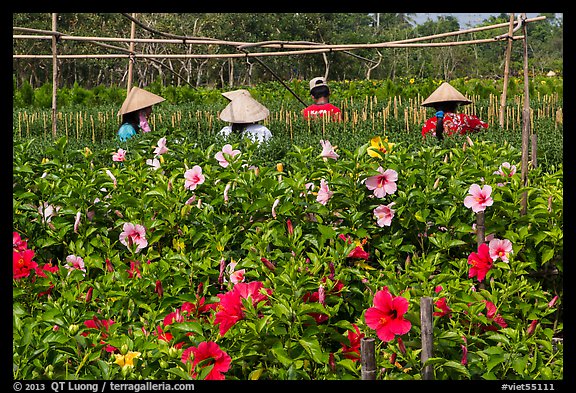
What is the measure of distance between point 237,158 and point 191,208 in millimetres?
478

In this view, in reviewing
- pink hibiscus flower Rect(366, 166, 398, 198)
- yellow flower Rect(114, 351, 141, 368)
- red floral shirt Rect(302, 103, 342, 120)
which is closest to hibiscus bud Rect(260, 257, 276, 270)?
yellow flower Rect(114, 351, 141, 368)

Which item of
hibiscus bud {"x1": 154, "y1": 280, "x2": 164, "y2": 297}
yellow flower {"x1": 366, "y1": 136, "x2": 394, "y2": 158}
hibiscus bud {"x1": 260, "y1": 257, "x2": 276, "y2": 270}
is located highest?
yellow flower {"x1": 366, "y1": 136, "x2": 394, "y2": 158}

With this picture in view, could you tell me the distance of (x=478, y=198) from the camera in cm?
266

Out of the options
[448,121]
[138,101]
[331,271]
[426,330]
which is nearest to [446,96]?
[448,121]

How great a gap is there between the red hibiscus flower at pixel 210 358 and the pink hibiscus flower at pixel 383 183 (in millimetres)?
1047

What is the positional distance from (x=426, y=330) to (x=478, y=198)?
0.86m

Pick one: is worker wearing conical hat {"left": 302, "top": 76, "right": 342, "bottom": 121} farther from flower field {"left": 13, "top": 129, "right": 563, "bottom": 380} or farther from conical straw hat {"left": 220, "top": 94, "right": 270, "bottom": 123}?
flower field {"left": 13, "top": 129, "right": 563, "bottom": 380}

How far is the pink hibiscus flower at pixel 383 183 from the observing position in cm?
275

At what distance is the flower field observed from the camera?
80.5 inches

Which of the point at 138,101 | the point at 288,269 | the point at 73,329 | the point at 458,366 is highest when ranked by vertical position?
the point at 138,101

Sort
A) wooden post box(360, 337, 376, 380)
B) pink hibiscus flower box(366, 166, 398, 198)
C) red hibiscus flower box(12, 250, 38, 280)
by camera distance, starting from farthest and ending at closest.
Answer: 1. pink hibiscus flower box(366, 166, 398, 198)
2. red hibiscus flower box(12, 250, 38, 280)
3. wooden post box(360, 337, 376, 380)

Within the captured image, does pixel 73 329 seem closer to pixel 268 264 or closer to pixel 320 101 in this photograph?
pixel 268 264

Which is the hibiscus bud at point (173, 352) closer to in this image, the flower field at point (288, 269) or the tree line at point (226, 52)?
the flower field at point (288, 269)

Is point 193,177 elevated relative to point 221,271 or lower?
elevated
